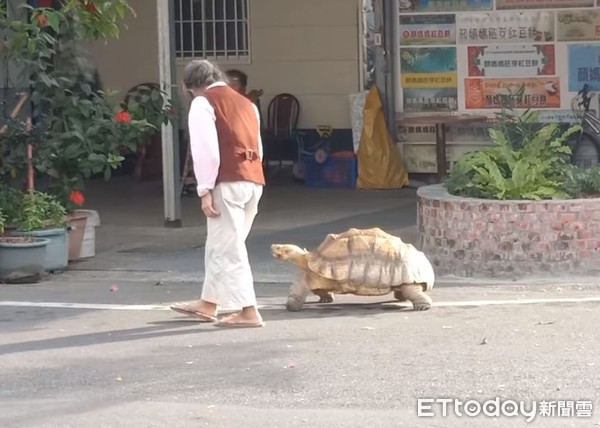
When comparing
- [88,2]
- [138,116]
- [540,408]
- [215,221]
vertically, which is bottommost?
[540,408]

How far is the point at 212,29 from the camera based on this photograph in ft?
56.6

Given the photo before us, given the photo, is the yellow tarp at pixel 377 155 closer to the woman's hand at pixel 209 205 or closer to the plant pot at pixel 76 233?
the plant pot at pixel 76 233

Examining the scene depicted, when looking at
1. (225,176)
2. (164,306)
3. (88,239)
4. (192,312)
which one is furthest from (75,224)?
(225,176)

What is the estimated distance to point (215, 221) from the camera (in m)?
8.25

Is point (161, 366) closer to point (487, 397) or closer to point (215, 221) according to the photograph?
point (215, 221)

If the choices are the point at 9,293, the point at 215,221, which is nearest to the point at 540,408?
the point at 215,221

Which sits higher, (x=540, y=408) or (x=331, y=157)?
(x=331, y=157)

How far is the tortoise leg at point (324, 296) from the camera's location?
29.3 feet

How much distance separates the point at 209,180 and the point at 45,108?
11.5ft

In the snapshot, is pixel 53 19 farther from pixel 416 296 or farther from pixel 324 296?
pixel 416 296

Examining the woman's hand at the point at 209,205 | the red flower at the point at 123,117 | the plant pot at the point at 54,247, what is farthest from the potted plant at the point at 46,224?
the woman's hand at the point at 209,205

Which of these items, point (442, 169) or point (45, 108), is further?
point (442, 169)

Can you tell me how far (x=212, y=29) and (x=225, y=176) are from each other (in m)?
9.40

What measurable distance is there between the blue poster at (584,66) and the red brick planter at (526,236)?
556cm
